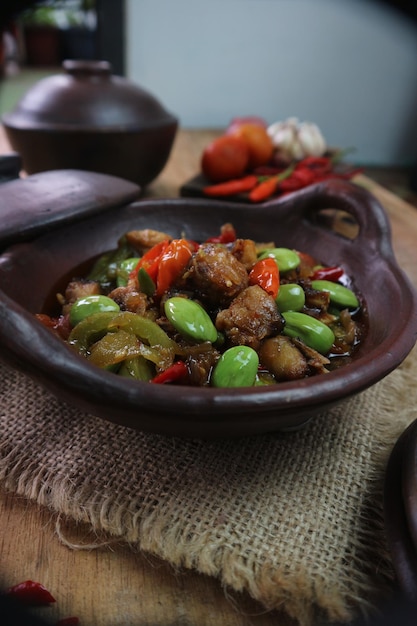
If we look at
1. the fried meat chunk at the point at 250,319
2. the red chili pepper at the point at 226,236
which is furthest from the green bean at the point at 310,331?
the red chili pepper at the point at 226,236

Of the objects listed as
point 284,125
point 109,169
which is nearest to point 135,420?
point 109,169

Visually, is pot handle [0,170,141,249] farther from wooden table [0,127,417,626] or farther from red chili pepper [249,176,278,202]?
red chili pepper [249,176,278,202]

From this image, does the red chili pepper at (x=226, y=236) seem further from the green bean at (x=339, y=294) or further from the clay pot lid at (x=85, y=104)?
the clay pot lid at (x=85, y=104)

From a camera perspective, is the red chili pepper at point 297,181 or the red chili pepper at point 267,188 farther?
the red chili pepper at point 297,181

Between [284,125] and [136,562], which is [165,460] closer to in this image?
[136,562]

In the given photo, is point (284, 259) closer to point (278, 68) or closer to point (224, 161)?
point (224, 161)

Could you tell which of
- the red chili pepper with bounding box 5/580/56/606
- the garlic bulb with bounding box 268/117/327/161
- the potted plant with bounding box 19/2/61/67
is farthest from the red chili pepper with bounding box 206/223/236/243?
the potted plant with bounding box 19/2/61/67
